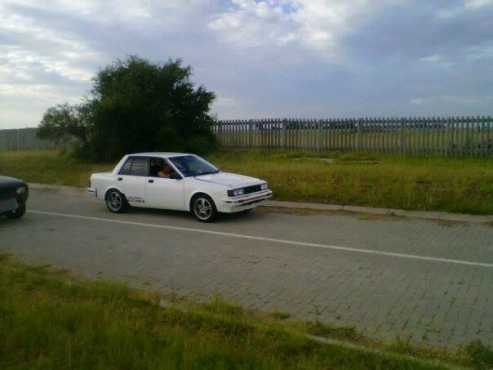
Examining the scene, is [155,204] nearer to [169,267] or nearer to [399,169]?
[169,267]

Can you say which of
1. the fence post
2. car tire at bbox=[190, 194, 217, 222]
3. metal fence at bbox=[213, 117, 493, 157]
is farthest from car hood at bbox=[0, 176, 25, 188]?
the fence post

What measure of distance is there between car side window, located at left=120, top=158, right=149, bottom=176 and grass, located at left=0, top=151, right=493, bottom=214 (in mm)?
3656

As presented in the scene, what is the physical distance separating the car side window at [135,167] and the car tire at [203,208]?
5.34 ft

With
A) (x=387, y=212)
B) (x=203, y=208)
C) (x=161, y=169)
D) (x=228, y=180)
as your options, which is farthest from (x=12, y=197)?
(x=387, y=212)

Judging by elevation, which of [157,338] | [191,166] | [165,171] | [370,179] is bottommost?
[157,338]

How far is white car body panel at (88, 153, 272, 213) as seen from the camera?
33.7ft

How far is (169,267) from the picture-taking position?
702 centimetres

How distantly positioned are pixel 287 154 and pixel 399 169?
21.6 ft

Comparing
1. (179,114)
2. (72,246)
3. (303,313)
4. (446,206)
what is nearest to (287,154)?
(179,114)

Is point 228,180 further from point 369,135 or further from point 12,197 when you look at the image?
point 369,135

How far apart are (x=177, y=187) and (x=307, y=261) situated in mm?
4472

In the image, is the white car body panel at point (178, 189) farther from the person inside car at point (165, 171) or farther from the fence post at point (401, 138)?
the fence post at point (401, 138)

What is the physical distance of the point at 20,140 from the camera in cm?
3528

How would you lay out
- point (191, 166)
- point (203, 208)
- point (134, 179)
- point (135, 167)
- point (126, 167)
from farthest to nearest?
point (126, 167) < point (135, 167) < point (134, 179) < point (191, 166) < point (203, 208)
